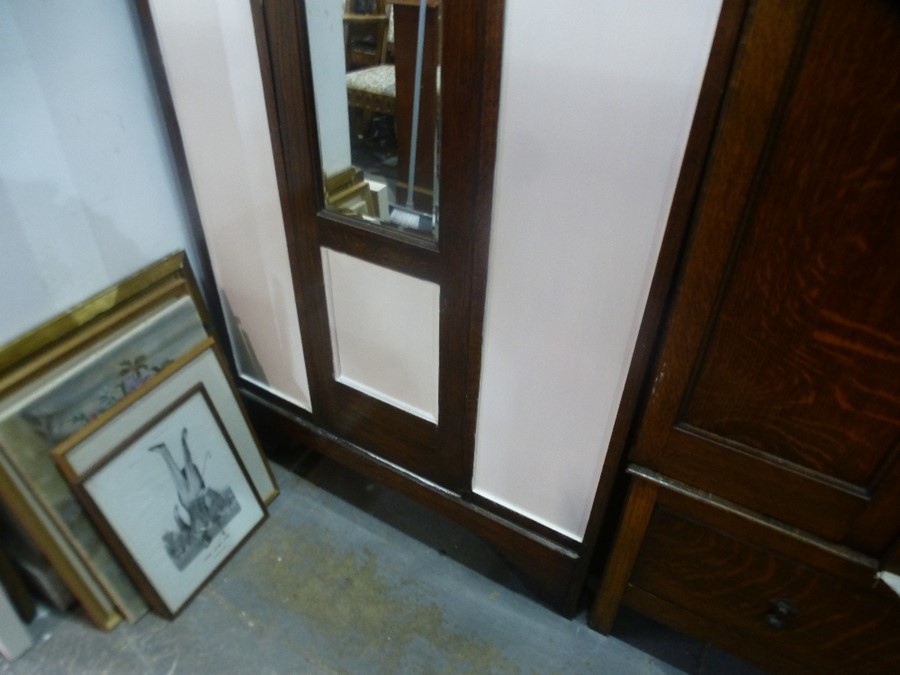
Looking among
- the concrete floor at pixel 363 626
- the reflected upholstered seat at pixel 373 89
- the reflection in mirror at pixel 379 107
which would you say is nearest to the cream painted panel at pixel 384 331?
the reflection in mirror at pixel 379 107

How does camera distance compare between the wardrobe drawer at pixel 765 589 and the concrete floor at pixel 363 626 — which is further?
the concrete floor at pixel 363 626

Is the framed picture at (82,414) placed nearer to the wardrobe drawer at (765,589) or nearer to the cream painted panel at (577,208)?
the cream painted panel at (577,208)

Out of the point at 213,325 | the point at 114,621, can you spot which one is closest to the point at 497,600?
the point at 114,621

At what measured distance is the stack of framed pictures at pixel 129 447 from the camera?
1030 mm

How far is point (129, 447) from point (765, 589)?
1155 millimetres

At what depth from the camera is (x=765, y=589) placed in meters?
0.94

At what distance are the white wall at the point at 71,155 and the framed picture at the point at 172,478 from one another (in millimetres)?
236

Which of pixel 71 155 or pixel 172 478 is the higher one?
pixel 71 155

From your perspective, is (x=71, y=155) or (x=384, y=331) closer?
(x=71, y=155)

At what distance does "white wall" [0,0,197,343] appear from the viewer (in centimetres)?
95

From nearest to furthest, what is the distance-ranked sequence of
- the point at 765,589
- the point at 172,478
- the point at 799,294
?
the point at 799,294, the point at 765,589, the point at 172,478

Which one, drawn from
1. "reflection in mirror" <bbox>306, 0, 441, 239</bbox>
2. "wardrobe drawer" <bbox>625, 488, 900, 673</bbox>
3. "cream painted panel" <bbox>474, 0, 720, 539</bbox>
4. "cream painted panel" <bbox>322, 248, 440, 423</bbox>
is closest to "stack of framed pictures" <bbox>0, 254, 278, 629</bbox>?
"cream painted panel" <bbox>322, 248, 440, 423</bbox>

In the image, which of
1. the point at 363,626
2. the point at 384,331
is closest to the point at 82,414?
the point at 384,331

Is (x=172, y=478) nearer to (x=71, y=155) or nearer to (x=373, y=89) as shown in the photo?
(x=71, y=155)
